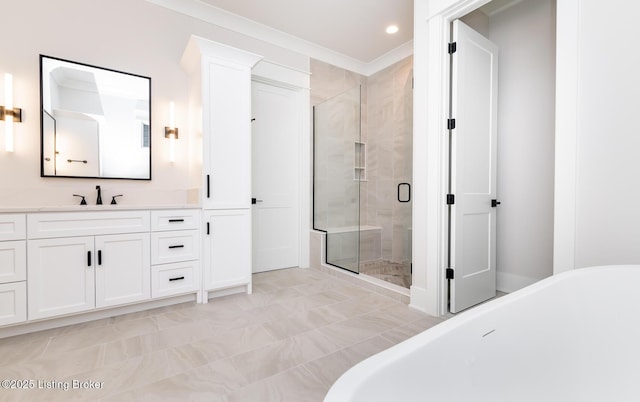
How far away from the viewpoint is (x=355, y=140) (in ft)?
12.1

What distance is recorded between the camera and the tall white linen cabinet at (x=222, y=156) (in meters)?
2.56

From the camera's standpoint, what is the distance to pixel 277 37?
137 inches

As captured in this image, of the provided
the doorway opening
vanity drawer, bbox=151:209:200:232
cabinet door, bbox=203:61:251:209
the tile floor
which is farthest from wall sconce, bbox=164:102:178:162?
the doorway opening

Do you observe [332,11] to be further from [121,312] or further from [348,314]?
[121,312]

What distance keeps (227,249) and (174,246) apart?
45 centimetres

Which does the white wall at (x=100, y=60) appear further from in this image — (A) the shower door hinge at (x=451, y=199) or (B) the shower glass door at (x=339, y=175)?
(A) the shower door hinge at (x=451, y=199)

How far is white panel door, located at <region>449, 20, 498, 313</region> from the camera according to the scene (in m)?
2.27

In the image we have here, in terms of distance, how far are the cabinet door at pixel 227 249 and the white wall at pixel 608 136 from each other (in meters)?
2.49

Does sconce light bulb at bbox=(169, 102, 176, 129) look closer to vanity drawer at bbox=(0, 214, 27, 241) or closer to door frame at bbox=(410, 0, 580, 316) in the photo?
vanity drawer at bbox=(0, 214, 27, 241)

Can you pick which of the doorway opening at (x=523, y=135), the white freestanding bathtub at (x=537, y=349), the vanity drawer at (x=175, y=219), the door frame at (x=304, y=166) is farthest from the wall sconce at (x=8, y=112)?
the doorway opening at (x=523, y=135)

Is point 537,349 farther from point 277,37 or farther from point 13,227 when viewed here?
point 277,37

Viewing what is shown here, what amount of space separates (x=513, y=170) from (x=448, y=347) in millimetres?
2604

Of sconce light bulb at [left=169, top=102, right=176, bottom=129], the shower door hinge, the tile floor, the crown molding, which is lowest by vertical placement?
the tile floor

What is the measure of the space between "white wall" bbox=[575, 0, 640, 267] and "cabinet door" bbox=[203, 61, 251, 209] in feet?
8.09
